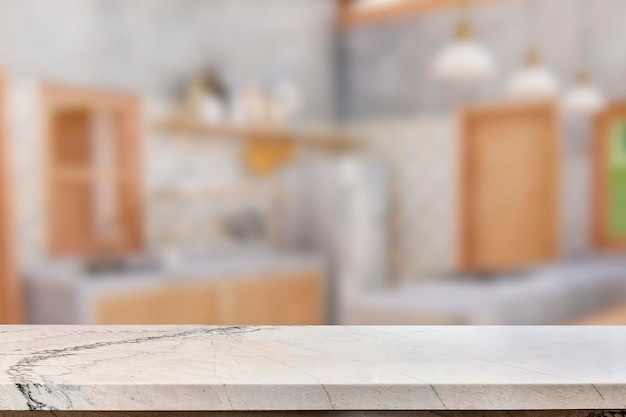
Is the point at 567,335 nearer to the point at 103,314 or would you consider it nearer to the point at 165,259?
the point at 103,314

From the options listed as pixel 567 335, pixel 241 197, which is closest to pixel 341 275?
pixel 241 197

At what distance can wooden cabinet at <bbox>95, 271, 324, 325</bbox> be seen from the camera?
151 inches

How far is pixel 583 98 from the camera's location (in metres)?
4.84

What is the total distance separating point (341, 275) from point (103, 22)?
2440 mm

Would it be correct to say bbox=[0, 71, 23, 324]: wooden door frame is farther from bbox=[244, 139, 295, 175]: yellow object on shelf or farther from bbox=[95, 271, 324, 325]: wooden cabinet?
bbox=[244, 139, 295, 175]: yellow object on shelf

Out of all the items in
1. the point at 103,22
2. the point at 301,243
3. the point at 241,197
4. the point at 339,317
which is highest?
the point at 103,22

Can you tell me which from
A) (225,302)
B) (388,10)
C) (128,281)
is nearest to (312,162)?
(388,10)

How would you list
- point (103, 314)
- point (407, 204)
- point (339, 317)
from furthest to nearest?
point (407, 204), point (339, 317), point (103, 314)

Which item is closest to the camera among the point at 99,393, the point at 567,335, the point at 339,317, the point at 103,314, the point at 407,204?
the point at 99,393

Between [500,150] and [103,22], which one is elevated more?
[103,22]

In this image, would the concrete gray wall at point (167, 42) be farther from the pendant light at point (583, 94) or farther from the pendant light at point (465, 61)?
the pendant light at point (583, 94)

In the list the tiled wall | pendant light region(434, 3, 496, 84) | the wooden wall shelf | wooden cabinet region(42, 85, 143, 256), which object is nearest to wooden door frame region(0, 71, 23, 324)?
wooden cabinet region(42, 85, 143, 256)

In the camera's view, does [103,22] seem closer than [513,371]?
No

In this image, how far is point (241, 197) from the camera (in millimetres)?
5434
